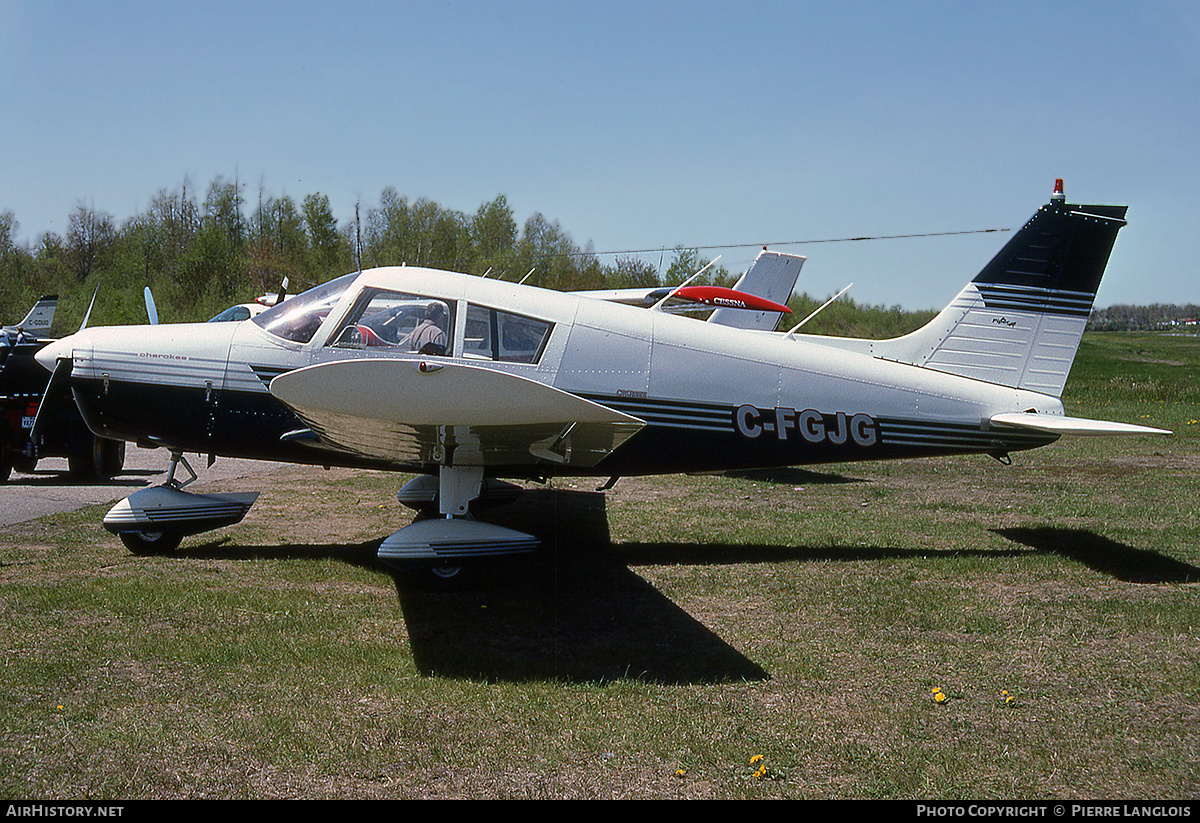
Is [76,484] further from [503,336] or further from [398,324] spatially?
[503,336]

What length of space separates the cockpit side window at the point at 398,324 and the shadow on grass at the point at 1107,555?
5581mm

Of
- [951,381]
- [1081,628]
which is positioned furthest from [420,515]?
[1081,628]

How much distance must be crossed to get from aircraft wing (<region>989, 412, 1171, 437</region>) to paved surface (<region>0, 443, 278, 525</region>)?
31.1 feet

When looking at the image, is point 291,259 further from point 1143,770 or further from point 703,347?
point 1143,770

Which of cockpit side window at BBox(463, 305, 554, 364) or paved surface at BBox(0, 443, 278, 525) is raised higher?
cockpit side window at BBox(463, 305, 554, 364)

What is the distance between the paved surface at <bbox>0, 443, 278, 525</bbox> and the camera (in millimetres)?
9195

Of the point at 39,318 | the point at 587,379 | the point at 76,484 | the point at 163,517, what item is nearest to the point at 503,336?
the point at 587,379

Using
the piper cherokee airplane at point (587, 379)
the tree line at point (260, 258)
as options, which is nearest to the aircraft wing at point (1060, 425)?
the piper cherokee airplane at point (587, 379)

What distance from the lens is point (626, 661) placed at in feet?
16.3

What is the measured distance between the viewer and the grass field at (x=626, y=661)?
3.53 metres

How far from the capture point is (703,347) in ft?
22.6

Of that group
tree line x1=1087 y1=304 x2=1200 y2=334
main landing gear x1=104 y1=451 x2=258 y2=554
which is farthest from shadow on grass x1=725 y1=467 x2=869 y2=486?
tree line x1=1087 y1=304 x2=1200 y2=334

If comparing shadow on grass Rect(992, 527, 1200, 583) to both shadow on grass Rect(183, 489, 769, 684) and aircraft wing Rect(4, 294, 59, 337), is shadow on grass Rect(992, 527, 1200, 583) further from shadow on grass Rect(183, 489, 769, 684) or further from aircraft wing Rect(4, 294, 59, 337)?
aircraft wing Rect(4, 294, 59, 337)
